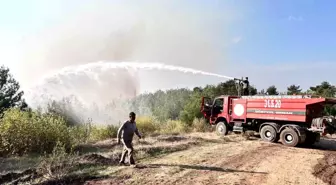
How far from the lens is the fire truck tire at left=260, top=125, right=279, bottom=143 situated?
16.8 meters

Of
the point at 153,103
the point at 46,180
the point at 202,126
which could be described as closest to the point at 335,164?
the point at 46,180

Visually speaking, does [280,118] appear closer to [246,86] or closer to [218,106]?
[246,86]

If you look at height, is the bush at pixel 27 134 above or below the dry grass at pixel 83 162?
above

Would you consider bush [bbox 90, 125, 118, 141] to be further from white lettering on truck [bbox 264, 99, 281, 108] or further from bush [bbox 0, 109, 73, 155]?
white lettering on truck [bbox 264, 99, 281, 108]

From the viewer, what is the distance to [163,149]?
13.4 meters

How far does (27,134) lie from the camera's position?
13.2m

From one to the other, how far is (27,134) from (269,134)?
11368 mm

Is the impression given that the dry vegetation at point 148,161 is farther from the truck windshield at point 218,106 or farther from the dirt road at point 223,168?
the truck windshield at point 218,106

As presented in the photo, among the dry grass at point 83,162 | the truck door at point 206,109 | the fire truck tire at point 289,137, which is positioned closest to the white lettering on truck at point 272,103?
the fire truck tire at point 289,137

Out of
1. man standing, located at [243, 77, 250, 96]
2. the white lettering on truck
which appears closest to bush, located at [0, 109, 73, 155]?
the white lettering on truck

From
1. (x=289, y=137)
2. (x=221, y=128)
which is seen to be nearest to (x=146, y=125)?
(x=221, y=128)

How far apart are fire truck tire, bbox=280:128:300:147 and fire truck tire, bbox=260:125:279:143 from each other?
0.55 metres

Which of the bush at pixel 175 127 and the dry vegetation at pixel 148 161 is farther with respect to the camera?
the bush at pixel 175 127

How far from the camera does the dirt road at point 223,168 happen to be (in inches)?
341
